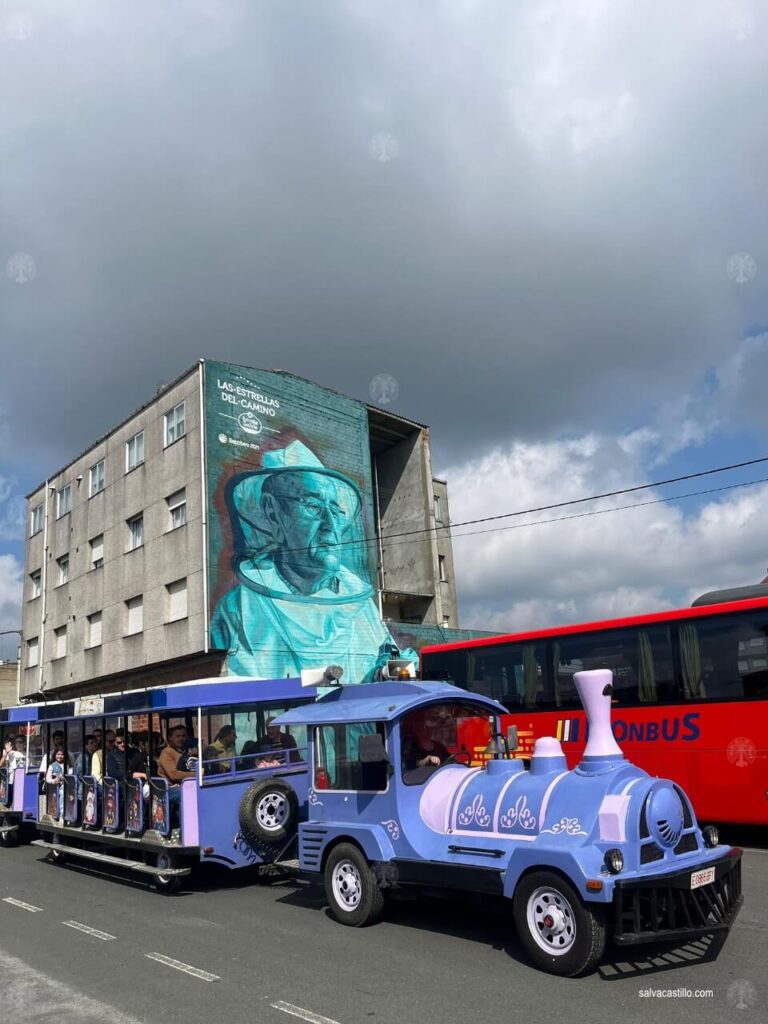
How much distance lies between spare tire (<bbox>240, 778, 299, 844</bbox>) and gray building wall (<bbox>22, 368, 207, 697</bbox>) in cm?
1645

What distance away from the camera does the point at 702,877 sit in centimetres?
603

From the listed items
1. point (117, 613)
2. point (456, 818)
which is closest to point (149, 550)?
point (117, 613)

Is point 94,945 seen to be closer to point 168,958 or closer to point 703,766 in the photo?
point 168,958

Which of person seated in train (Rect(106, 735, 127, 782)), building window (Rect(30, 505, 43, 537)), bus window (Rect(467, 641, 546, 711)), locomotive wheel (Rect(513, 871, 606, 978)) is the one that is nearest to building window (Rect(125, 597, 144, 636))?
building window (Rect(30, 505, 43, 537))

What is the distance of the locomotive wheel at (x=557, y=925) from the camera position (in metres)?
5.78

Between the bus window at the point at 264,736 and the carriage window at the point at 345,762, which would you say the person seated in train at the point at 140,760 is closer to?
the bus window at the point at 264,736

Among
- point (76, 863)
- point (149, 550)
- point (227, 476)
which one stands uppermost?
point (227, 476)

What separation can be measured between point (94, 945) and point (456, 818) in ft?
12.0

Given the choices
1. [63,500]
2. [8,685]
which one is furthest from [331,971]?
[8,685]

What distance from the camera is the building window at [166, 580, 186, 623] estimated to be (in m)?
27.6

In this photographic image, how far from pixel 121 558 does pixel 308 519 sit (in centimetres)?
768

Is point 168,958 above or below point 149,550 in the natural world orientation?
below

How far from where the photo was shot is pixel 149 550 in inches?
1172

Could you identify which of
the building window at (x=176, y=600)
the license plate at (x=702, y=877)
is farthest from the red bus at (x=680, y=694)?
the building window at (x=176, y=600)
